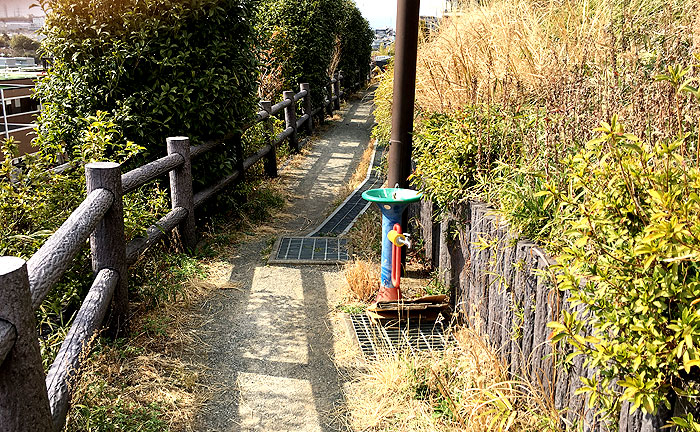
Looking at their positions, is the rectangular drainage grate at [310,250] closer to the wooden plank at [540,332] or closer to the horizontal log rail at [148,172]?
the horizontal log rail at [148,172]

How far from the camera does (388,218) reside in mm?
4359

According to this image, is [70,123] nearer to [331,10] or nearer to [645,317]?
[645,317]

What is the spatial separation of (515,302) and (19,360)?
2.32 m

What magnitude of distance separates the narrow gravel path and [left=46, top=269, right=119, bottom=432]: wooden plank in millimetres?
721

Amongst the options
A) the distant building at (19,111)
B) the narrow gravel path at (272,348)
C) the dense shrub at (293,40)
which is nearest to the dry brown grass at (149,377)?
the narrow gravel path at (272,348)

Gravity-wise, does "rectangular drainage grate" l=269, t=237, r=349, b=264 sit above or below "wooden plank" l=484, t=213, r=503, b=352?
below

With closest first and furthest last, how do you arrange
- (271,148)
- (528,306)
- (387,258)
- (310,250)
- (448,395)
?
(528,306), (448,395), (387,258), (310,250), (271,148)

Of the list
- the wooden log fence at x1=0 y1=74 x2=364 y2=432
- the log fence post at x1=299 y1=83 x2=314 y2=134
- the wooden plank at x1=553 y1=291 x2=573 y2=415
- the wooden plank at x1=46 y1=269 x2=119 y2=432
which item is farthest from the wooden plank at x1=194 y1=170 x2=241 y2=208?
the log fence post at x1=299 y1=83 x2=314 y2=134

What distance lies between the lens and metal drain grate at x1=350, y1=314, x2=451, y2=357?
3886 mm

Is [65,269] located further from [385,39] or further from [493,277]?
[385,39]

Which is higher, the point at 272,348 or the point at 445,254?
the point at 445,254

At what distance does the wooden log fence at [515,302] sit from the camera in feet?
8.45

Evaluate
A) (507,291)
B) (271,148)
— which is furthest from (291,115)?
(507,291)

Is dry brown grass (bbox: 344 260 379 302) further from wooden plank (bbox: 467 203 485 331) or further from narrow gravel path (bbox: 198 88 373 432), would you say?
wooden plank (bbox: 467 203 485 331)
